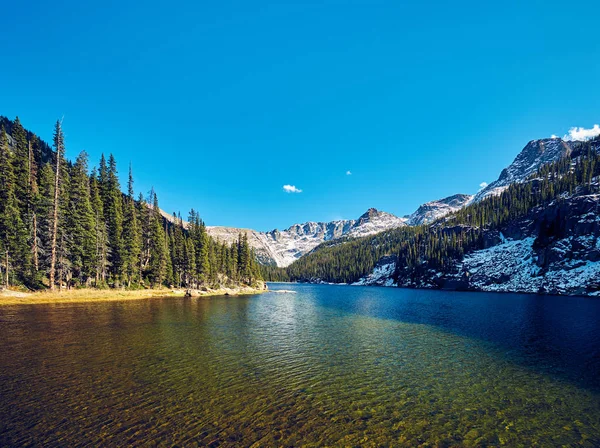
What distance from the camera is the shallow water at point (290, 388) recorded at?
41.9ft

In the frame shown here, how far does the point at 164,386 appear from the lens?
17.7 meters

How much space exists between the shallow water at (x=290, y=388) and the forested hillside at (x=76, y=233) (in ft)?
99.7

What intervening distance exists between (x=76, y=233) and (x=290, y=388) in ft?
236

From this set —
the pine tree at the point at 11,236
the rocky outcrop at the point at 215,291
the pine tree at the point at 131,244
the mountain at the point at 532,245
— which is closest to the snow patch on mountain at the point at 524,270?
the mountain at the point at 532,245

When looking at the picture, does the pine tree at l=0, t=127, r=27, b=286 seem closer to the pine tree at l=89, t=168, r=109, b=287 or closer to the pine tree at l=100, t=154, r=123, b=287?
the pine tree at l=89, t=168, r=109, b=287

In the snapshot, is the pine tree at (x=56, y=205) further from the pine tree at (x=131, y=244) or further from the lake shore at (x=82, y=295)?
the pine tree at (x=131, y=244)

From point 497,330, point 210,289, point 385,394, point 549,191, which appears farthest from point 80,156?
point 549,191

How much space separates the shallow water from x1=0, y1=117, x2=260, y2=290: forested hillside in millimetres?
30401

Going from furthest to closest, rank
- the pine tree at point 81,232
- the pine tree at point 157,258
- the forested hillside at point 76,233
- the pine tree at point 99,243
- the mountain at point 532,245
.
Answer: the mountain at point 532,245
the pine tree at point 157,258
the pine tree at point 99,243
the pine tree at point 81,232
the forested hillside at point 76,233

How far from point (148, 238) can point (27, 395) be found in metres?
88.0

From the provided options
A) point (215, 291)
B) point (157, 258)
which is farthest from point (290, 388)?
point (215, 291)

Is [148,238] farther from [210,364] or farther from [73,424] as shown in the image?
[73,424]

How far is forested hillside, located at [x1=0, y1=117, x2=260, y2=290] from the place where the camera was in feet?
189

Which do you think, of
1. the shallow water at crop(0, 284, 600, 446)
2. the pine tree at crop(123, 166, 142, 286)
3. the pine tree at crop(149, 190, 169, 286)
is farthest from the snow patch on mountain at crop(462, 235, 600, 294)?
the pine tree at crop(123, 166, 142, 286)
